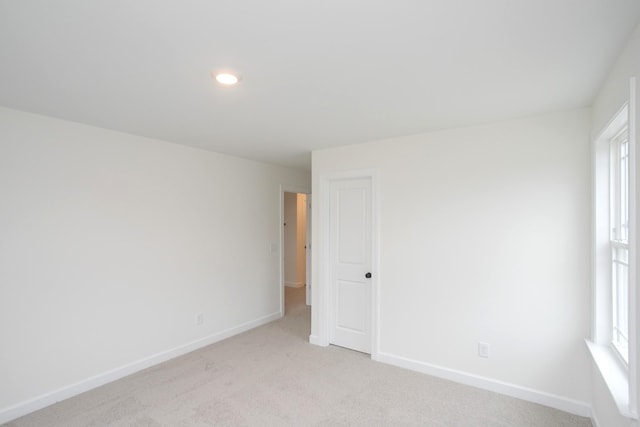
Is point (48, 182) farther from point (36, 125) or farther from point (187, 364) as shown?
point (187, 364)

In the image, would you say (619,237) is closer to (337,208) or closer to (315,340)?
(337,208)

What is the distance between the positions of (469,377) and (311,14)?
315 centimetres

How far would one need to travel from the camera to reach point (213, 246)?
4062 millimetres

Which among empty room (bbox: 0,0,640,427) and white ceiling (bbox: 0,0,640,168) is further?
empty room (bbox: 0,0,640,427)

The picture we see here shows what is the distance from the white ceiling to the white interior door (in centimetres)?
117

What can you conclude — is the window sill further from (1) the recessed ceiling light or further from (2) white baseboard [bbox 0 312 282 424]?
(2) white baseboard [bbox 0 312 282 424]

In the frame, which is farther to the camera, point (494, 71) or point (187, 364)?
Answer: point (187, 364)

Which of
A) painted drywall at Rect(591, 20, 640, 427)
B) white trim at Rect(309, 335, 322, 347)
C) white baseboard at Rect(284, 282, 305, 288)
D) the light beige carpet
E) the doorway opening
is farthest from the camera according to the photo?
white baseboard at Rect(284, 282, 305, 288)

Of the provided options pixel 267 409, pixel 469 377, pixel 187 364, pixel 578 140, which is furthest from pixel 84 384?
pixel 578 140

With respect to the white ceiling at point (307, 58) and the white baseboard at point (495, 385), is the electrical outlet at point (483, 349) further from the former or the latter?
the white ceiling at point (307, 58)

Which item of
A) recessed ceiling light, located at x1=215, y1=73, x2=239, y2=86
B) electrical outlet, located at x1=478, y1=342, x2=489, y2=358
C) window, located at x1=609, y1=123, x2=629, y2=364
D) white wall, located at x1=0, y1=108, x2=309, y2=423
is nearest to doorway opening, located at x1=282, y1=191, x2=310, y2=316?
white wall, located at x1=0, y1=108, x2=309, y2=423

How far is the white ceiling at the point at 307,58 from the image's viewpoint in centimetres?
135

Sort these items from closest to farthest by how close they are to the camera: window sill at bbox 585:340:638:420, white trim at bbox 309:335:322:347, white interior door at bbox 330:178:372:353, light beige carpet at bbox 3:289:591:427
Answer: window sill at bbox 585:340:638:420, light beige carpet at bbox 3:289:591:427, white interior door at bbox 330:178:372:353, white trim at bbox 309:335:322:347

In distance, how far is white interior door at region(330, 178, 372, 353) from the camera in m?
3.68
